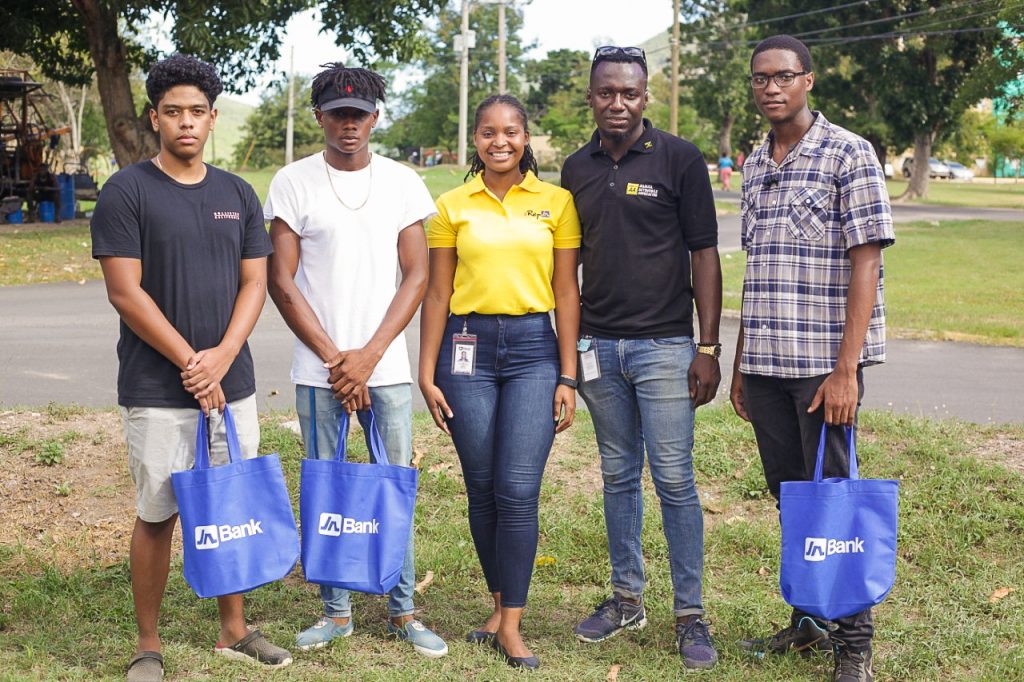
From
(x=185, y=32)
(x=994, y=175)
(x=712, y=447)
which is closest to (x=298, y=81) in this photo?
(x=994, y=175)

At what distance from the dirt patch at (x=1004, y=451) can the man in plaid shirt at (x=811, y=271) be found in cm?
245

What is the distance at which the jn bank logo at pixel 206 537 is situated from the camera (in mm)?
3861

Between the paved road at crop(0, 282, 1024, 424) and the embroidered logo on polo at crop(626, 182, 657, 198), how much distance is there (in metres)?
4.27

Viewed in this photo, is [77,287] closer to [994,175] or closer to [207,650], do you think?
[207,650]

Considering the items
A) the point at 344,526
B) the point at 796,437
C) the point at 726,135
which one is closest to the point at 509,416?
the point at 344,526

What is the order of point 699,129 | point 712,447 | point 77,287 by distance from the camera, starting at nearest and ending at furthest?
point 712,447, point 77,287, point 699,129

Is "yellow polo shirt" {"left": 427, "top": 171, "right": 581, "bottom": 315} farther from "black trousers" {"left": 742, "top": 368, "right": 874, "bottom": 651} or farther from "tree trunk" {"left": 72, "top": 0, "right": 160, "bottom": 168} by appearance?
"tree trunk" {"left": 72, "top": 0, "right": 160, "bottom": 168}

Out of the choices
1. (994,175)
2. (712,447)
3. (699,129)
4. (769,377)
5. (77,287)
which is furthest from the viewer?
(994,175)

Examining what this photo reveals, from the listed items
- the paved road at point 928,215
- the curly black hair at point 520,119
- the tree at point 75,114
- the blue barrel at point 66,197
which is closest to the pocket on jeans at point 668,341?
the curly black hair at point 520,119

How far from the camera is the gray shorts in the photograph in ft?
13.0

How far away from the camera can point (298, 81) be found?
243 feet

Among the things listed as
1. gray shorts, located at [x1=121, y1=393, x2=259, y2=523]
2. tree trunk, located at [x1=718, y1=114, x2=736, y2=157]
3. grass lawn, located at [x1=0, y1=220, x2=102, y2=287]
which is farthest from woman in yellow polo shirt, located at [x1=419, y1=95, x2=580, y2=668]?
tree trunk, located at [x1=718, y1=114, x2=736, y2=157]

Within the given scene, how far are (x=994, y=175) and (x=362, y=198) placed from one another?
76.7 metres

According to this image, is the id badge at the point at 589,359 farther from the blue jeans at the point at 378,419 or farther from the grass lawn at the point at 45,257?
the grass lawn at the point at 45,257
